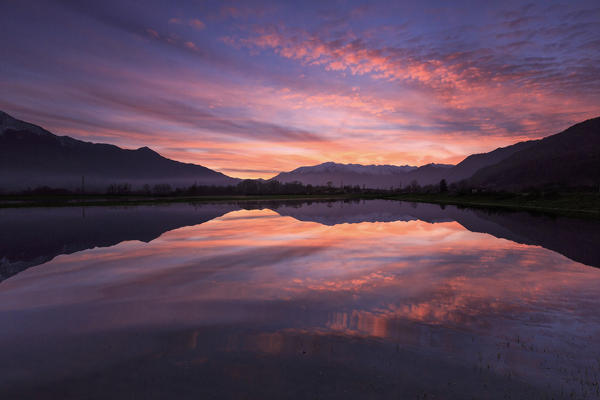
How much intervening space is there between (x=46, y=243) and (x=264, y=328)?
20.3 meters

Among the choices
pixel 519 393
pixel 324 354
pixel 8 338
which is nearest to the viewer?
pixel 519 393

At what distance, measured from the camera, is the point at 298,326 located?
8.00 meters

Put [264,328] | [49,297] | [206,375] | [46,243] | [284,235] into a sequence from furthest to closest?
[284,235], [46,243], [49,297], [264,328], [206,375]

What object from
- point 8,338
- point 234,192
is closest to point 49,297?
point 8,338

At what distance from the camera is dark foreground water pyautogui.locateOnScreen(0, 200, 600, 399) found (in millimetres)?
5672

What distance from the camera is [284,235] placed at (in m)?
24.7

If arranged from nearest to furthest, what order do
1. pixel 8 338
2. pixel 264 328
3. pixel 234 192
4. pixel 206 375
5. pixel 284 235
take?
pixel 206 375
pixel 8 338
pixel 264 328
pixel 284 235
pixel 234 192

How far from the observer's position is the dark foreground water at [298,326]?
18.6 ft

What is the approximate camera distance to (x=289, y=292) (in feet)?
35.4

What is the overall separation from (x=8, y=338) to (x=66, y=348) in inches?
72.7

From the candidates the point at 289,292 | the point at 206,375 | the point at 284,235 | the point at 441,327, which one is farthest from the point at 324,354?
the point at 284,235

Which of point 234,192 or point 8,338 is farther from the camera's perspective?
point 234,192

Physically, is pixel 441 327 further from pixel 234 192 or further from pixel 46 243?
pixel 234 192

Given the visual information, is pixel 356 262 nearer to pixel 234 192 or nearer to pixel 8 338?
pixel 8 338
